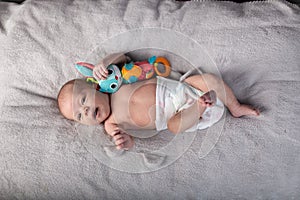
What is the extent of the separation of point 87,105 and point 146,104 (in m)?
0.18

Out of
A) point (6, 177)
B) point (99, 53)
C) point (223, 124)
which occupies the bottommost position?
point (6, 177)

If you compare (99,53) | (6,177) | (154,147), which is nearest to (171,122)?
(154,147)

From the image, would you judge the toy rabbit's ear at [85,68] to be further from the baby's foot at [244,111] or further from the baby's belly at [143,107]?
the baby's foot at [244,111]

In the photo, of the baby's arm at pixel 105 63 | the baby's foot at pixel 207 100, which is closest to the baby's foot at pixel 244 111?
the baby's foot at pixel 207 100

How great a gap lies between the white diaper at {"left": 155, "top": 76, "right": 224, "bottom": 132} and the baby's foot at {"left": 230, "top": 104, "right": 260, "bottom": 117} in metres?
0.04

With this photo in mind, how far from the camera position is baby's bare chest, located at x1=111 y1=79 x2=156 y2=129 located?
3.59ft

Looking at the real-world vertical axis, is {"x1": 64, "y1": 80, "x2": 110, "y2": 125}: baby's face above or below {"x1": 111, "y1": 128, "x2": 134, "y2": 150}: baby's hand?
above

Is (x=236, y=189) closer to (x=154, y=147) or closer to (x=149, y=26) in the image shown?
(x=154, y=147)

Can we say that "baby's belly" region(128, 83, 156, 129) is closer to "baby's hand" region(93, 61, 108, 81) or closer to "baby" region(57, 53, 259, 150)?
"baby" region(57, 53, 259, 150)

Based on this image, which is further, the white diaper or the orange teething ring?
the orange teething ring

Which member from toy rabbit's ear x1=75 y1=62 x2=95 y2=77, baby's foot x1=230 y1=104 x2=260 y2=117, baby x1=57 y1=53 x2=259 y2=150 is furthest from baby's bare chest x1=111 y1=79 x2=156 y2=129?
baby's foot x1=230 y1=104 x2=260 y2=117

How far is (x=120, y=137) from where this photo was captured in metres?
1.04

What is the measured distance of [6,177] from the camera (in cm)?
109

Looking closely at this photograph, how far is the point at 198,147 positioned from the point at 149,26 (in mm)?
434
